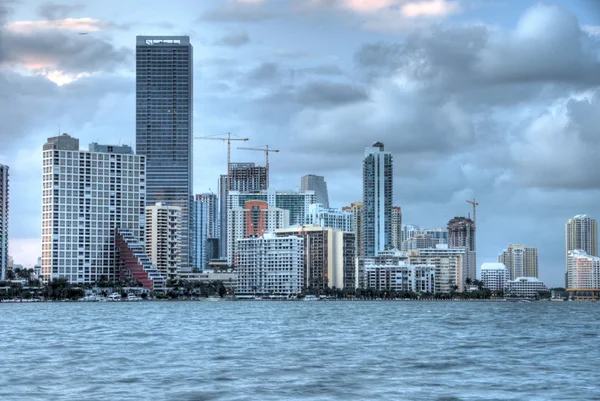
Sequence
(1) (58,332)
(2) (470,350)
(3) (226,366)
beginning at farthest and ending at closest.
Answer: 1. (1) (58,332)
2. (2) (470,350)
3. (3) (226,366)

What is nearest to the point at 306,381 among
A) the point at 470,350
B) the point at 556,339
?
the point at 470,350

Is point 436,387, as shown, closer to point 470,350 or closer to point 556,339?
point 470,350

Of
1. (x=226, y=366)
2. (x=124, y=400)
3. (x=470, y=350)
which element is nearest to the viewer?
(x=124, y=400)

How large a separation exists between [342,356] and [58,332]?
36.7 meters

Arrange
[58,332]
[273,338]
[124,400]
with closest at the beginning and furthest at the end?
1. [124,400]
2. [273,338]
3. [58,332]

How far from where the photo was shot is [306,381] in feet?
159

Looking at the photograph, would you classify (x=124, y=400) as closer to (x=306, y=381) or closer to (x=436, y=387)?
(x=306, y=381)

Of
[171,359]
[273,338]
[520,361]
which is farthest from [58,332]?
[520,361]

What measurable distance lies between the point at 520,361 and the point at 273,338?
84.8ft

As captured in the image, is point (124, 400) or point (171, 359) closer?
point (124, 400)

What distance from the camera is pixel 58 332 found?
293ft

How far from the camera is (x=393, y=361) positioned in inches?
2297

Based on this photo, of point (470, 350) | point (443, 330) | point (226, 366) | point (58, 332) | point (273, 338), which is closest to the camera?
point (226, 366)

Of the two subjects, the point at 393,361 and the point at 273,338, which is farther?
the point at 273,338
